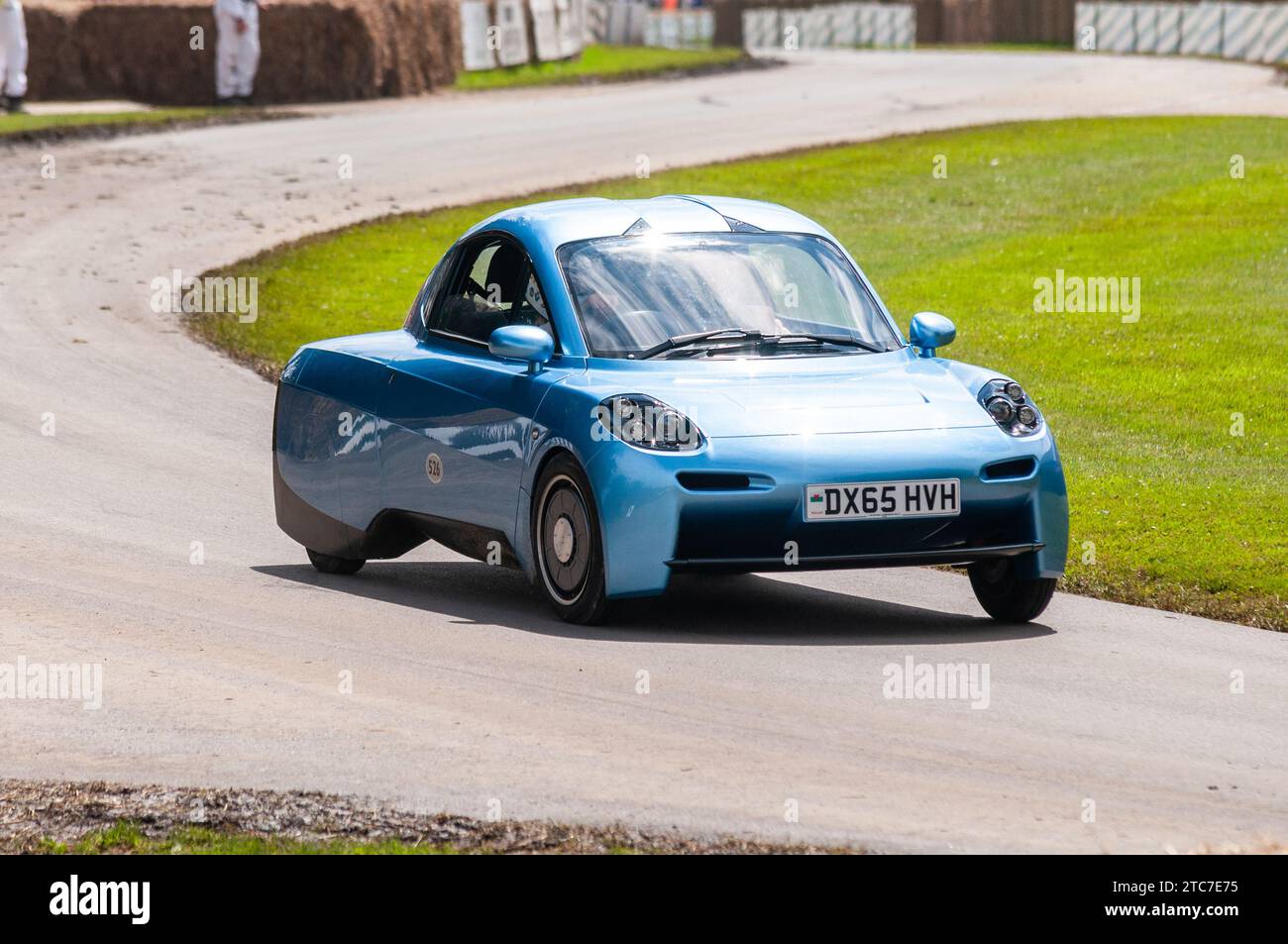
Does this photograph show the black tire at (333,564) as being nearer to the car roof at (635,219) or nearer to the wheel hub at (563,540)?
the car roof at (635,219)

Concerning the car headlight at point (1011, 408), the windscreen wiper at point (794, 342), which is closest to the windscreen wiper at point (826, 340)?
the windscreen wiper at point (794, 342)

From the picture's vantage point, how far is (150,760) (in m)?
6.75

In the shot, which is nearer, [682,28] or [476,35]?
[476,35]

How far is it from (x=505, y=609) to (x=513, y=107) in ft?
86.0

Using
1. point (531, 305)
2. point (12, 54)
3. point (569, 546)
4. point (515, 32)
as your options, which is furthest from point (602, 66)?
point (569, 546)

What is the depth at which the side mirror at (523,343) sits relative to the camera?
29.2ft

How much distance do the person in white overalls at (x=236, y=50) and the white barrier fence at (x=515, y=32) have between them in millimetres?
6516

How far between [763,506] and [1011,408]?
1.20 metres

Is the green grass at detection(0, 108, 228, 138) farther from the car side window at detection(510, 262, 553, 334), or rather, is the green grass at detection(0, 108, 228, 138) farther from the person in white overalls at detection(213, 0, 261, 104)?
the car side window at detection(510, 262, 553, 334)

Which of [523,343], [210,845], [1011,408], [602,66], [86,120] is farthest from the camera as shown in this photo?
[602,66]

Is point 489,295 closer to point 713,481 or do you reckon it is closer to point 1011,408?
point 713,481

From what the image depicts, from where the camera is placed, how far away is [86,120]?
31016 millimetres

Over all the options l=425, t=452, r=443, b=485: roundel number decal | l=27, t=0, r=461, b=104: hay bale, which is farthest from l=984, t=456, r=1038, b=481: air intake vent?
l=27, t=0, r=461, b=104: hay bale

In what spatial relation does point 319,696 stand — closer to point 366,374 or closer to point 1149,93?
point 366,374
